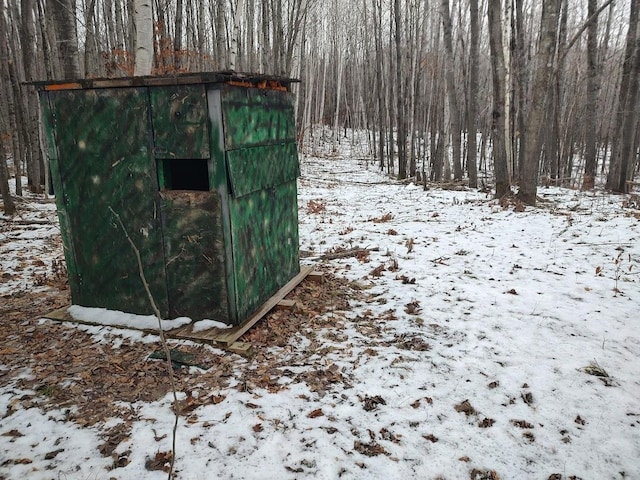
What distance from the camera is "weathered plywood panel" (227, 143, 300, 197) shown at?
3814 mm

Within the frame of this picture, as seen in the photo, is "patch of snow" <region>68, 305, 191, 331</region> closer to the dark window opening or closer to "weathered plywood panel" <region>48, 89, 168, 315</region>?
"weathered plywood panel" <region>48, 89, 168, 315</region>

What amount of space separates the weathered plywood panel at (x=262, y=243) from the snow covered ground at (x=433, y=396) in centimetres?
71

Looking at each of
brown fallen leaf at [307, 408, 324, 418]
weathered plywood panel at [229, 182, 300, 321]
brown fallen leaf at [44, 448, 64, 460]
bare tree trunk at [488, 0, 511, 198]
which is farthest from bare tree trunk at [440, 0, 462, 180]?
brown fallen leaf at [44, 448, 64, 460]

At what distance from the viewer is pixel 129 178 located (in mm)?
3986

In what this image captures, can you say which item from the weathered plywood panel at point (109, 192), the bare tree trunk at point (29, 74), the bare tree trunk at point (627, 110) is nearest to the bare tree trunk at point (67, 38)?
the weathered plywood panel at point (109, 192)

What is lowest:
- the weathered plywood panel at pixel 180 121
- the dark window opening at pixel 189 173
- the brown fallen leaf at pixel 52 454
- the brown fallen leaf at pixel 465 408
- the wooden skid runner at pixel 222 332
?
A: the brown fallen leaf at pixel 465 408

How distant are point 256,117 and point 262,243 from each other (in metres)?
1.29

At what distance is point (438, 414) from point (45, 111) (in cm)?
450

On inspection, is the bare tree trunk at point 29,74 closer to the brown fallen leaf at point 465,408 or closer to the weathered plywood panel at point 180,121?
the weathered plywood panel at point 180,121

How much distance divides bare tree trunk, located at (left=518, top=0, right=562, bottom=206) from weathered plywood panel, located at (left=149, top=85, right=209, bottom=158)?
825 centimetres

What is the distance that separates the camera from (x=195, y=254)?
13.0 feet

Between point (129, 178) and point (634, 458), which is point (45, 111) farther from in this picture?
point (634, 458)

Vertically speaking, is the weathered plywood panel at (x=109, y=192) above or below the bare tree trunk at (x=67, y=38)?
below

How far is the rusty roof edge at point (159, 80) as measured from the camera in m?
3.53
